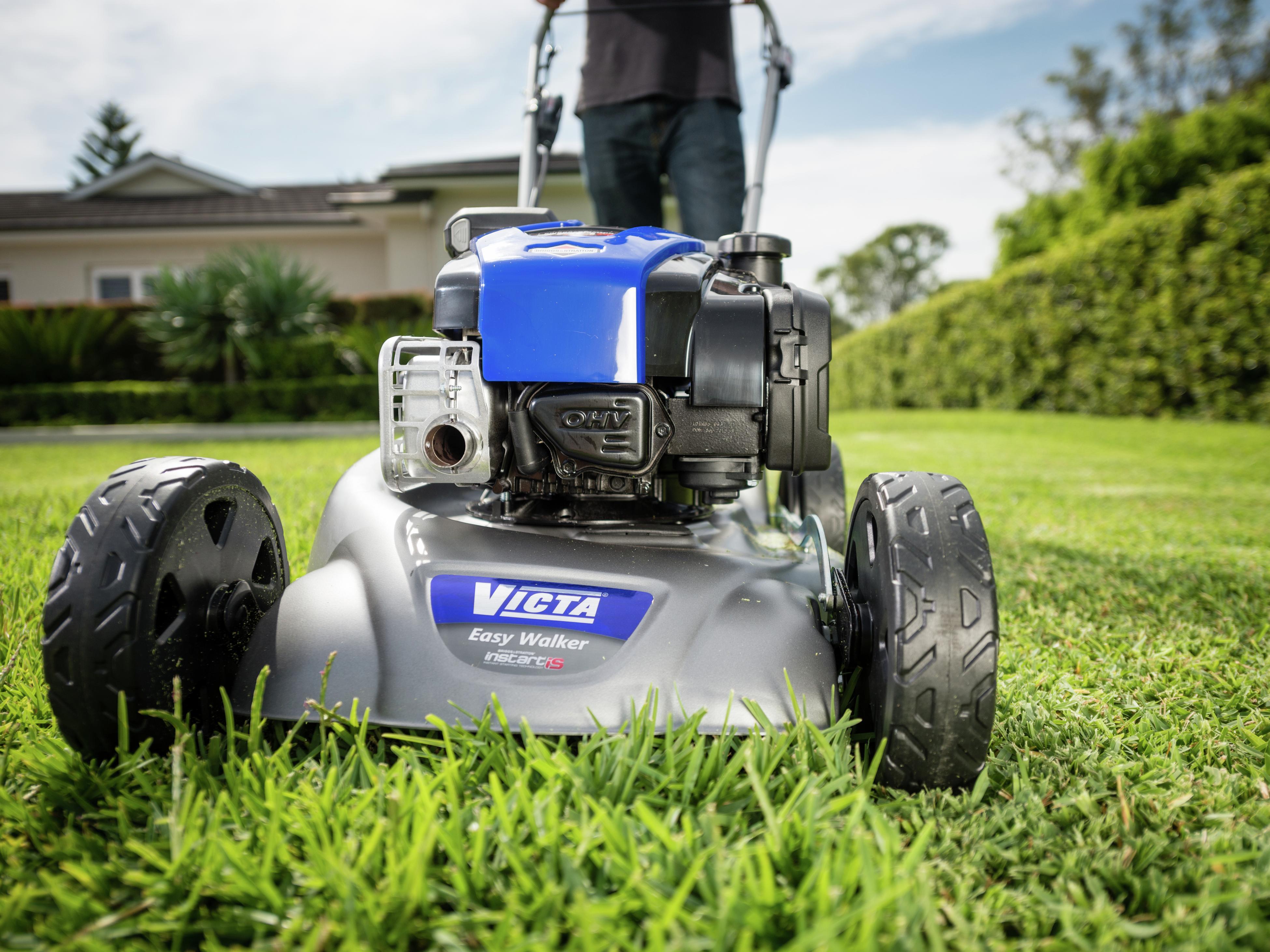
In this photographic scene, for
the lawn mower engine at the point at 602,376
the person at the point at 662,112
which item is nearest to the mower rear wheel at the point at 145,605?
the lawn mower engine at the point at 602,376

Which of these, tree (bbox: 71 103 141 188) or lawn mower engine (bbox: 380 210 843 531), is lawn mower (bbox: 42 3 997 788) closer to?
lawn mower engine (bbox: 380 210 843 531)

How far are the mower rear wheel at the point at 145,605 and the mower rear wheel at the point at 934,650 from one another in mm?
991

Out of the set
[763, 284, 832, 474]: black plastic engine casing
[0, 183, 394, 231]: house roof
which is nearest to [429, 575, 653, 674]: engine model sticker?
[763, 284, 832, 474]: black plastic engine casing

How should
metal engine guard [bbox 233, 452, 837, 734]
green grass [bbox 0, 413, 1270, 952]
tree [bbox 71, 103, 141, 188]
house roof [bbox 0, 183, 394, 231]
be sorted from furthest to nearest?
tree [bbox 71, 103, 141, 188]
house roof [bbox 0, 183, 394, 231]
metal engine guard [bbox 233, 452, 837, 734]
green grass [bbox 0, 413, 1270, 952]

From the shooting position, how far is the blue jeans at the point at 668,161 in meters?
2.38

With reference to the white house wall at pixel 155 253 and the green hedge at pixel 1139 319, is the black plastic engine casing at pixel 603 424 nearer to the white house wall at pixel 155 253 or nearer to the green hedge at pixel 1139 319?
the green hedge at pixel 1139 319

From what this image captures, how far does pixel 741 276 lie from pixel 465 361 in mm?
553

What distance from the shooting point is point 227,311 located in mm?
9562

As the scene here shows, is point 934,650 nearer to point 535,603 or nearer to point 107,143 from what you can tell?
point 535,603

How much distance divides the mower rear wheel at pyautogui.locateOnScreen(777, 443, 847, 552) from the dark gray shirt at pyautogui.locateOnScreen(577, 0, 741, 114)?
1.07 meters

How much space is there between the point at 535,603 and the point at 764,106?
1.78 meters

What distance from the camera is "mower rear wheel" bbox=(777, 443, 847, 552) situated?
2.50 meters

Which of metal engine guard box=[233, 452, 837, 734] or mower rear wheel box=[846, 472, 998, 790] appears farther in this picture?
metal engine guard box=[233, 452, 837, 734]

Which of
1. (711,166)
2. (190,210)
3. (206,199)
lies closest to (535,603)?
(711,166)
